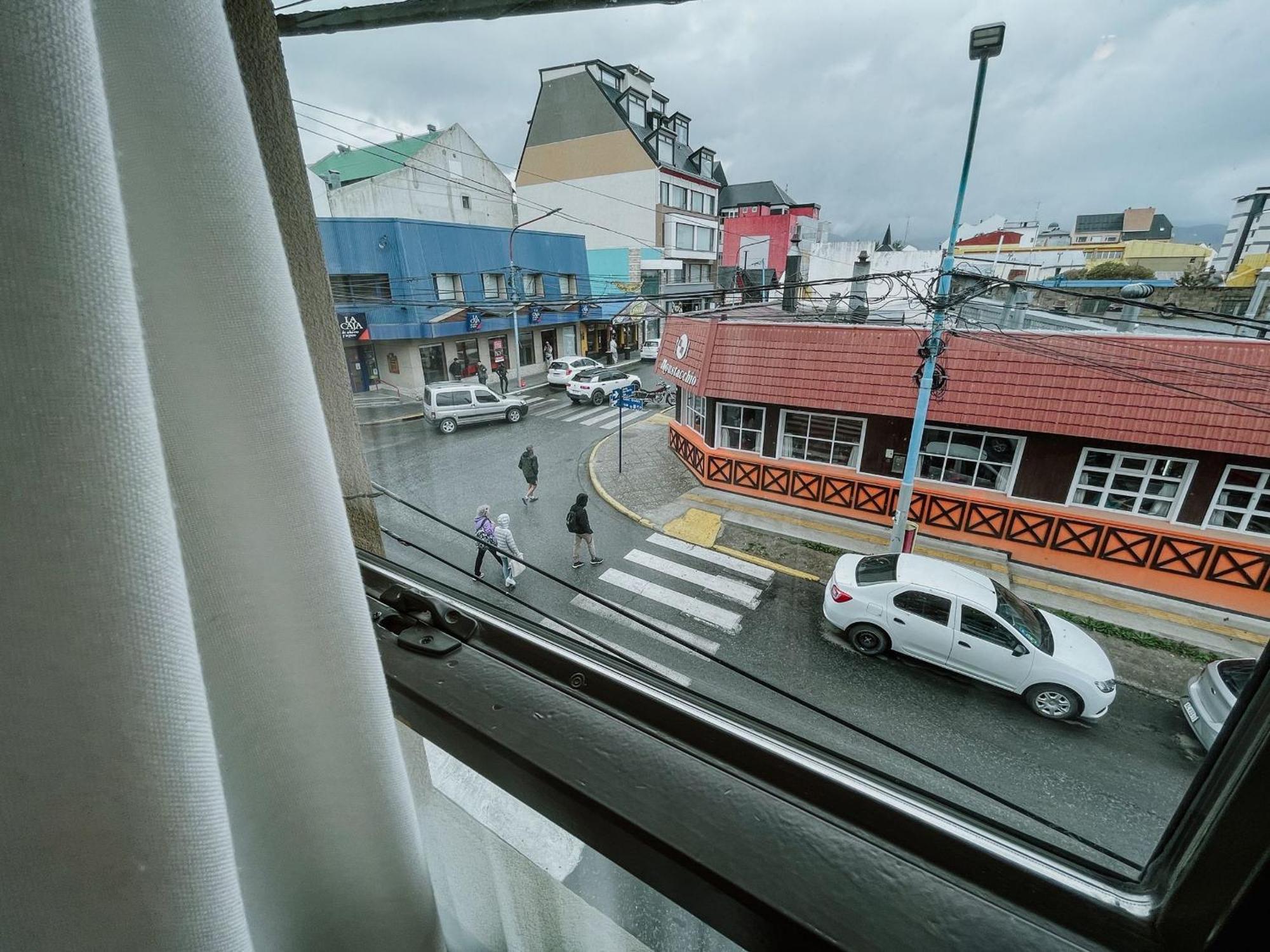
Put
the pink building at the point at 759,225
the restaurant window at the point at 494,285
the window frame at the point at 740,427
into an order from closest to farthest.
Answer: the pink building at the point at 759,225 < the window frame at the point at 740,427 < the restaurant window at the point at 494,285

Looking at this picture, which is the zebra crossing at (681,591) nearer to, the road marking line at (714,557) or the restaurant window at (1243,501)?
the road marking line at (714,557)

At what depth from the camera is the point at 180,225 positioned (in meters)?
0.26

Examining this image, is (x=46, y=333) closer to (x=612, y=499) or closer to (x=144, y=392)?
(x=144, y=392)

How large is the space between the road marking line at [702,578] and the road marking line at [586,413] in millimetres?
1561

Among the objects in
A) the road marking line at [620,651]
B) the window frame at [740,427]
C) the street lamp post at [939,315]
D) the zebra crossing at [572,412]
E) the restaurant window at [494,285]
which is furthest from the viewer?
the zebra crossing at [572,412]

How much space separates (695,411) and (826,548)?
1.39 meters

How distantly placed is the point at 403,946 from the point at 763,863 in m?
0.28

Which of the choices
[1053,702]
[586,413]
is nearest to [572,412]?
[586,413]

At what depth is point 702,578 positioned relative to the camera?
164 cm

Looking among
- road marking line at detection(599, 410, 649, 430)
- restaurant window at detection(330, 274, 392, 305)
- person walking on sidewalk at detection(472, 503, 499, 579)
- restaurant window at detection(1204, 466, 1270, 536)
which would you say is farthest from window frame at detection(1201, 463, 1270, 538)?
road marking line at detection(599, 410, 649, 430)

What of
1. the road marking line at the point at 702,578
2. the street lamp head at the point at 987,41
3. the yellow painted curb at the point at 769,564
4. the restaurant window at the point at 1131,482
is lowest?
the road marking line at the point at 702,578

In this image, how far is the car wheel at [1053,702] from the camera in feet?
2.82

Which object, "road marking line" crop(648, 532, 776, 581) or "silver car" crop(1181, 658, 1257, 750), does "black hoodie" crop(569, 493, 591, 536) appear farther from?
"silver car" crop(1181, 658, 1257, 750)

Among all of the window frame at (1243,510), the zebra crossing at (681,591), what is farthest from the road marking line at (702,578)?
the window frame at (1243,510)
